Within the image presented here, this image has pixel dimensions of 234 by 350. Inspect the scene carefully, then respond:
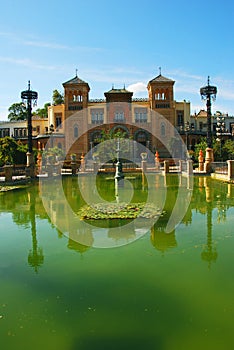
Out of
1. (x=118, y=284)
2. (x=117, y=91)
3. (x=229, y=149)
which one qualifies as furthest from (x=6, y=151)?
(x=118, y=284)

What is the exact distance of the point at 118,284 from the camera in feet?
17.7

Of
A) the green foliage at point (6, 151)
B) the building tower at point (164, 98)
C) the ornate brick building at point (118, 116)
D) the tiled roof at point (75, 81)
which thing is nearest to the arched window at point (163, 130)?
the ornate brick building at point (118, 116)

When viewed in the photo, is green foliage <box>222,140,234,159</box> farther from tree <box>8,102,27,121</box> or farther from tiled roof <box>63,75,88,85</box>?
tree <box>8,102,27,121</box>

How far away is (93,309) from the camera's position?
14.9 ft

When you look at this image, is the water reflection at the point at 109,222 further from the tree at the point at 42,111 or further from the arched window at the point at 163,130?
the tree at the point at 42,111

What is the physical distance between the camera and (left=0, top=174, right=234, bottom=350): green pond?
12.9 feet

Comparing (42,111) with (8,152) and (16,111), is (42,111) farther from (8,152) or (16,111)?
(8,152)

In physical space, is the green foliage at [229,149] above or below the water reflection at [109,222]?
above

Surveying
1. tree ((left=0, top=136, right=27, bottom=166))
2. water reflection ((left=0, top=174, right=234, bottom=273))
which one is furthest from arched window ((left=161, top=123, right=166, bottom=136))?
water reflection ((left=0, top=174, right=234, bottom=273))

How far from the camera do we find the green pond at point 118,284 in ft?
12.9

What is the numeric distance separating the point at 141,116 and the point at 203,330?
154 ft

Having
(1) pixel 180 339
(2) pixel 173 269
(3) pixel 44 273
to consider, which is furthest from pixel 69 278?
(1) pixel 180 339

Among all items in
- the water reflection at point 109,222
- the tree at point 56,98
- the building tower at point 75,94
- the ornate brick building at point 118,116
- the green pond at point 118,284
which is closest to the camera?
the green pond at point 118,284

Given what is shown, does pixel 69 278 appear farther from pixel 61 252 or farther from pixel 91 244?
pixel 91 244
